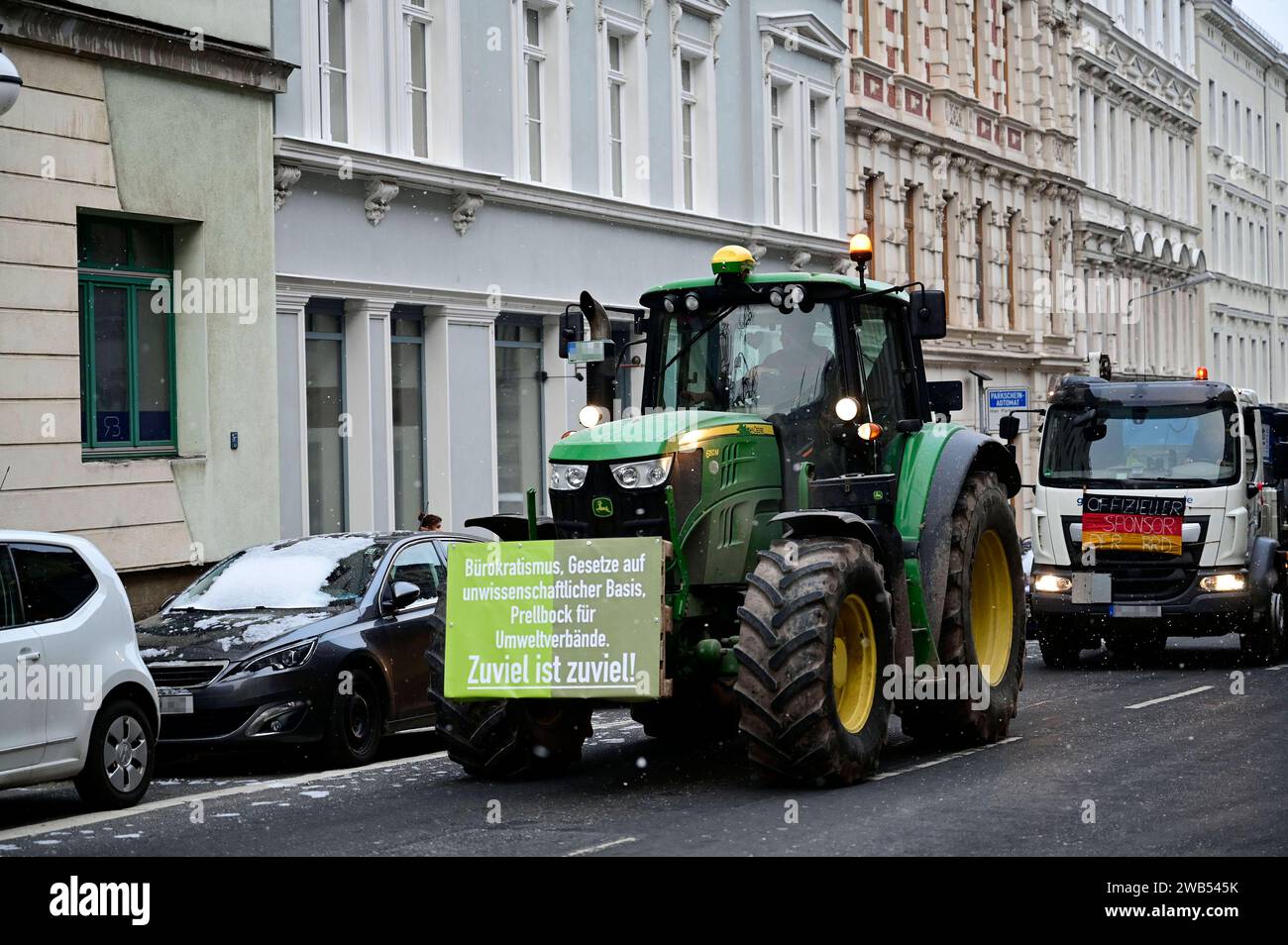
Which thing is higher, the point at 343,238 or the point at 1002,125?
the point at 1002,125

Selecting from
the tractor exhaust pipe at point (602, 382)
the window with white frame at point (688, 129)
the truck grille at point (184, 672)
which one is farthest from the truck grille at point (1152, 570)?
the window with white frame at point (688, 129)

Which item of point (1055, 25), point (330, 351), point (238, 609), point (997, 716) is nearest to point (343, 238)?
point (330, 351)

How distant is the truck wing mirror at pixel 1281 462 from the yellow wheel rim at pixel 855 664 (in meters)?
11.8

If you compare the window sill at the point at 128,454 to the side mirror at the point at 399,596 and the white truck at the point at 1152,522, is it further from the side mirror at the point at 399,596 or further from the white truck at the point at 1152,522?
the white truck at the point at 1152,522

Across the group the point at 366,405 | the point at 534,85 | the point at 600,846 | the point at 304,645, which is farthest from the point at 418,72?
the point at 600,846

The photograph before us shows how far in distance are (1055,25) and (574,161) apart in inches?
973

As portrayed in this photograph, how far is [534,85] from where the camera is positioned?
27.0 m

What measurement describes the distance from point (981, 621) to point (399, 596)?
4141mm

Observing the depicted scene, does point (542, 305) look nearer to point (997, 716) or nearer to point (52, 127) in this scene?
point (52, 127)

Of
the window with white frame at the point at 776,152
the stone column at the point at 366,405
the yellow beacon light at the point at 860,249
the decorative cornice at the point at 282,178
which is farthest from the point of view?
the window with white frame at the point at 776,152

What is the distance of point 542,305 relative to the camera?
27.2m

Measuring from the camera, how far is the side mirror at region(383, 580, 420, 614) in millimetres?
14805

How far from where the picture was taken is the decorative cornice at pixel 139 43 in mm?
18969

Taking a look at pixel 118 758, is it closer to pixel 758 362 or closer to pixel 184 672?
pixel 184 672
